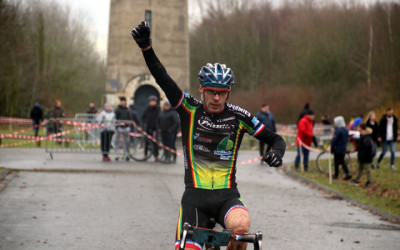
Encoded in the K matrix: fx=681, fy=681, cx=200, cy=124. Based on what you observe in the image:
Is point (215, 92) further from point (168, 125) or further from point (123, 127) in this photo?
point (123, 127)

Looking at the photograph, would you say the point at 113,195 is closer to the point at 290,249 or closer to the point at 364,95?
the point at 290,249

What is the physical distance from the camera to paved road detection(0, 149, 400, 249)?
8500mm

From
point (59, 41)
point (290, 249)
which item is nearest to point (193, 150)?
point (290, 249)

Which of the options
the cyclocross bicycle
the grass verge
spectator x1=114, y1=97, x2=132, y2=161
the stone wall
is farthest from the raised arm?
the stone wall

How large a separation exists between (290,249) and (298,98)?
4402cm

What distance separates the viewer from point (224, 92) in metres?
5.21

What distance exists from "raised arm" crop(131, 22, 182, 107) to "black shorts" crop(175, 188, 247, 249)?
2.49 feet

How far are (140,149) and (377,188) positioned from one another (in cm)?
895

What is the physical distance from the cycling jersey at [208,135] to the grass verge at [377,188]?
22.1 ft

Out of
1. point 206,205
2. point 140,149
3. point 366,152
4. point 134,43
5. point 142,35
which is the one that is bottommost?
point 140,149

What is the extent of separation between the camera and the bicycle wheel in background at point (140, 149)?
21391 mm

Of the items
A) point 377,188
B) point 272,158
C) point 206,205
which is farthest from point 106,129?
point 272,158

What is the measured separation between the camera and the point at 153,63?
5.14 metres

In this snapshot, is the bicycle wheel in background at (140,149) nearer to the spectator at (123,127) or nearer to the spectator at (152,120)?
the spectator at (152,120)
